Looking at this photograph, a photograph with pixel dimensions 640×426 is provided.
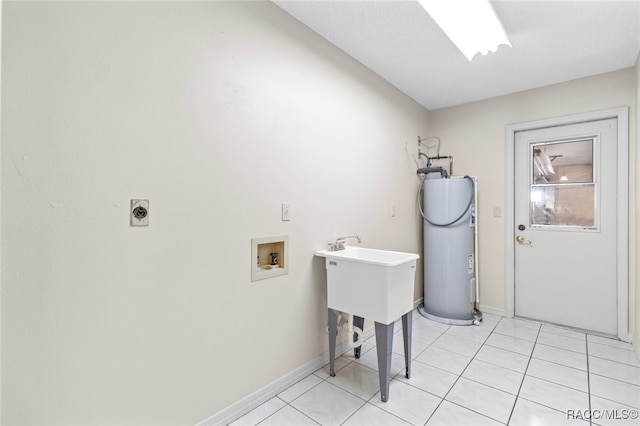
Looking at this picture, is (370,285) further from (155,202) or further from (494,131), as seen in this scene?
(494,131)

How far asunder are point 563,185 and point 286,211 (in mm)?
2865

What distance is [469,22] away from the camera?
1835mm

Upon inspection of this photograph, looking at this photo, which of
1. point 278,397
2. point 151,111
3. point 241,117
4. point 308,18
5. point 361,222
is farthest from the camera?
point 361,222

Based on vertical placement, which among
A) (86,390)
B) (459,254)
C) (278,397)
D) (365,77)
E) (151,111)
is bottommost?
(278,397)

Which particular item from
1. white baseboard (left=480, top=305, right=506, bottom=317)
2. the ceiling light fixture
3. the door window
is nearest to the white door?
the door window

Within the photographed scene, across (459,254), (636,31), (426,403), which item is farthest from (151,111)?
(636,31)

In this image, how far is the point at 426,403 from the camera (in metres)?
1.74

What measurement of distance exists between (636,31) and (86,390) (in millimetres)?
3860

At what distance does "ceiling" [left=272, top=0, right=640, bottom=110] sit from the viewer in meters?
1.85

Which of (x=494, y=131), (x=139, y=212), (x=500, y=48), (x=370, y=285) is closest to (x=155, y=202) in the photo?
(x=139, y=212)

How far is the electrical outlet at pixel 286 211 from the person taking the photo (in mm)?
1881

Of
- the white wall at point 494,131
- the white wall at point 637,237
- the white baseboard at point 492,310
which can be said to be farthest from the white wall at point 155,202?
the white wall at point 637,237

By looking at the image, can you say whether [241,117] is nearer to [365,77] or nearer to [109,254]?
[109,254]

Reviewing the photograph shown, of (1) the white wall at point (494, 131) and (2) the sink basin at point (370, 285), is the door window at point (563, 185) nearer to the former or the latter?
(1) the white wall at point (494, 131)
